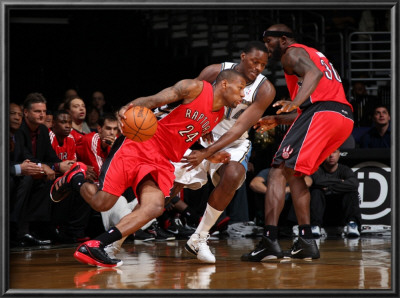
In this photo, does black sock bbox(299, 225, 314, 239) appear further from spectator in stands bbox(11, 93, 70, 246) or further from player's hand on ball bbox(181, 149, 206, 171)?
spectator in stands bbox(11, 93, 70, 246)

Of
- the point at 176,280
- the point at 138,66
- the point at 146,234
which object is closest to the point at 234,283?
the point at 176,280

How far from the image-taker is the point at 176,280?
3971mm

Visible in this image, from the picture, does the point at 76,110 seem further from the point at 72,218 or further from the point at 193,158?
the point at 193,158

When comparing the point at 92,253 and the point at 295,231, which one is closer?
the point at 92,253

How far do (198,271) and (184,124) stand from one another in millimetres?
1108

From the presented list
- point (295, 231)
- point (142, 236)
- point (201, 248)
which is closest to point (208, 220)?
point (201, 248)

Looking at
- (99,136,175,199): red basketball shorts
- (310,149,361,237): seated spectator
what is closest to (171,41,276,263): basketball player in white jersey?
(99,136,175,199): red basketball shorts

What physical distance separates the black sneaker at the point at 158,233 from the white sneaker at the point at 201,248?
7.17ft

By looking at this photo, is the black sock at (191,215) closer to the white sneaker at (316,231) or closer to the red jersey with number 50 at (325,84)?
the white sneaker at (316,231)

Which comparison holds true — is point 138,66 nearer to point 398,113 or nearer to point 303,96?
point 303,96

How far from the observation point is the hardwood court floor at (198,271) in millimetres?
3756

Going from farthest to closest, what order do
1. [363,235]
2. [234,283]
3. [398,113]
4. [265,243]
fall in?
[363,235] → [265,243] → [234,283] → [398,113]

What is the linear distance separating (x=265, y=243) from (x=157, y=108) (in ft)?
4.48

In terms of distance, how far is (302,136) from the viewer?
5.27 m
